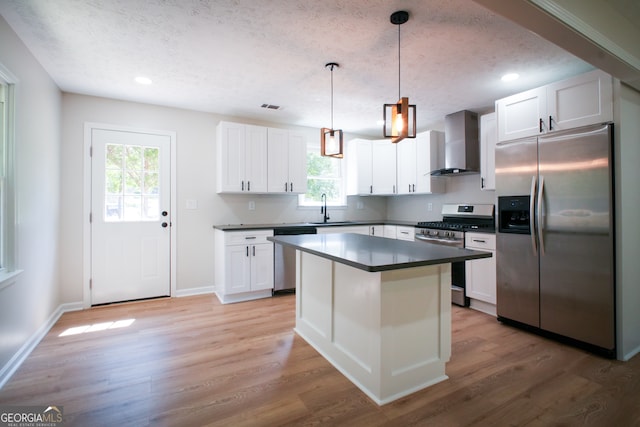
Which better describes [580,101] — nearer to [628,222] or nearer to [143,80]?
[628,222]

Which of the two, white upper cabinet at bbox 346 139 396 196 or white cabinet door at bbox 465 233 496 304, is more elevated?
white upper cabinet at bbox 346 139 396 196

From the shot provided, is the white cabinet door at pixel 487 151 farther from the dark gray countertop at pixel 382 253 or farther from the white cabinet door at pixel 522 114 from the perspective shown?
the dark gray countertop at pixel 382 253

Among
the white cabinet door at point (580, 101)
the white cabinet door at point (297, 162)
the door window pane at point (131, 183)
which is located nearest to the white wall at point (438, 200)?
the white cabinet door at point (580, 101)

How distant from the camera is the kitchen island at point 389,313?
71.2 inches

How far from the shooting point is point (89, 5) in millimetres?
1979

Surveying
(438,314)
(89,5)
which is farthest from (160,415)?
(89,5)

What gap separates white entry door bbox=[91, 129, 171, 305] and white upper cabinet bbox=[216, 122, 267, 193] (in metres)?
0.67

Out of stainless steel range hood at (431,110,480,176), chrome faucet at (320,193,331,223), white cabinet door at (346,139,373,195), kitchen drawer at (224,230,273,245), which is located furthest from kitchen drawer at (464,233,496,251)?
kitchen drawer at (224,230,273,245)

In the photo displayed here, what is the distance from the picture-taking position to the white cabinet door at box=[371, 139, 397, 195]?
4.91 metres

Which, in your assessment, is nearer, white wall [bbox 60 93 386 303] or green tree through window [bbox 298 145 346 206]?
white wall [bbox 60 93 386 303]

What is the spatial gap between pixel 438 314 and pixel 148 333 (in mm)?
2536

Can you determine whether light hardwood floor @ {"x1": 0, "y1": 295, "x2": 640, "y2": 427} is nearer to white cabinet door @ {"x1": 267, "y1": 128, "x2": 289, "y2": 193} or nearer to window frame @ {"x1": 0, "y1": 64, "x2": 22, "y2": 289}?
window frame @ {"x1": 0, "y1": 64, "x2": 22, "y2": 289}

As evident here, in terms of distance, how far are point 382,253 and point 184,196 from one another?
3.08 meters

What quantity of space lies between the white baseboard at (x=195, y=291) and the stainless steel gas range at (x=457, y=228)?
2.86 m
